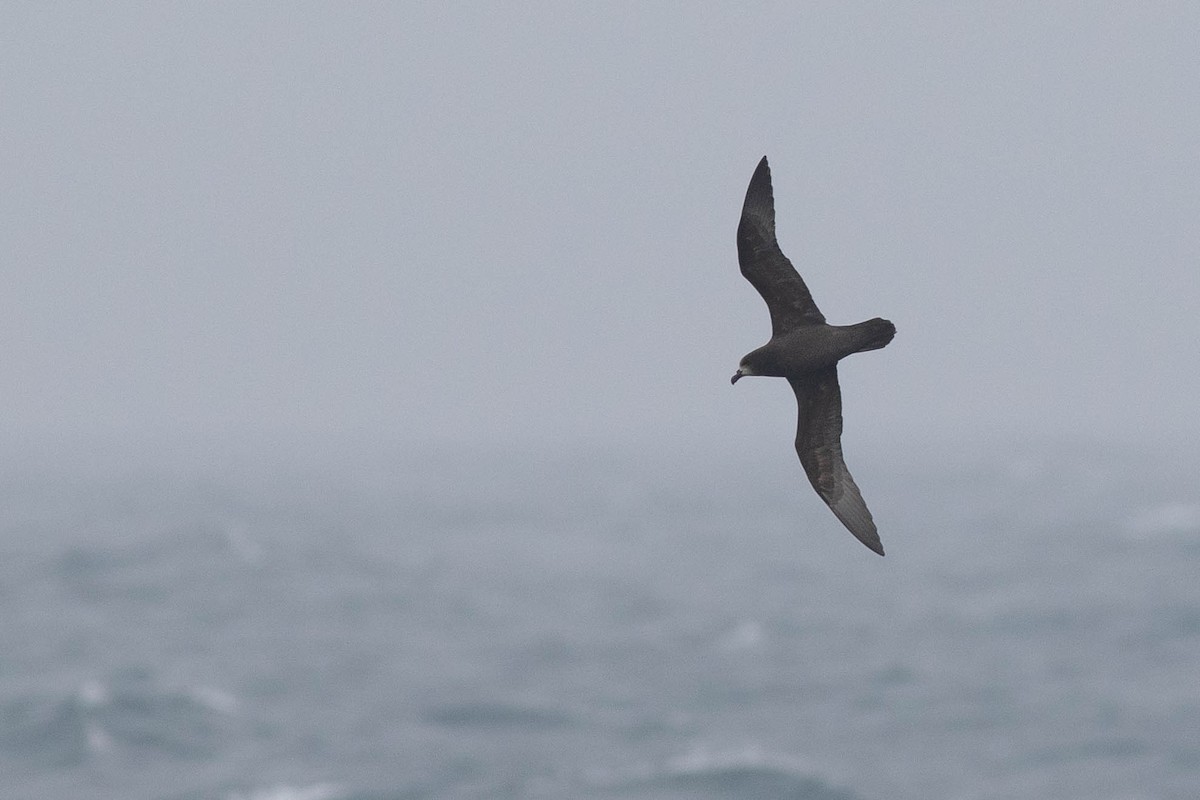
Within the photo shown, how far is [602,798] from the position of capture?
60906mm

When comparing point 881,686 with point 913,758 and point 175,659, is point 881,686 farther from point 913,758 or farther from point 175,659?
point 175,659

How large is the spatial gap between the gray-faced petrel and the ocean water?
148 ft

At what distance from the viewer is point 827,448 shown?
53.8 ft

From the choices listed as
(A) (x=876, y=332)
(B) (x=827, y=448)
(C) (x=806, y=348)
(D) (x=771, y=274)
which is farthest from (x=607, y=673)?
(A) (x=876, y=332)

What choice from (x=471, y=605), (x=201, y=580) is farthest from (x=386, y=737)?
(x=201, y=580)

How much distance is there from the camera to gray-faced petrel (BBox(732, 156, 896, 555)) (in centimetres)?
1457

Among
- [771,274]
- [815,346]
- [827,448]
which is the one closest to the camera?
[815,346]

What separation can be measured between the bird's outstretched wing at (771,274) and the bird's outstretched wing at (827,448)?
0.72 metres

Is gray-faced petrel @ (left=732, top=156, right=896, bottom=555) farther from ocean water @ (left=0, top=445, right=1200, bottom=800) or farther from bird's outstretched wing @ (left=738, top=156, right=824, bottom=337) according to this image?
ocean water @ (left=0, top=445, right=1200, bottom=800)

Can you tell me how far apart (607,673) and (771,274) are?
7369cm

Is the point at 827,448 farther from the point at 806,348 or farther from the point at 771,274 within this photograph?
the point at 771,274

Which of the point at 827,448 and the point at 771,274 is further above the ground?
the point at 771,274

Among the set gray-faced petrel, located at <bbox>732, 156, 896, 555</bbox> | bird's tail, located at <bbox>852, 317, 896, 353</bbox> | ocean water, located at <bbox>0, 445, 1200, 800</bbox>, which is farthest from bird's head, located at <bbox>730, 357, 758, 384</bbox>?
ocean water, located at <bbox>0, 445, 1200, 800</bbox>

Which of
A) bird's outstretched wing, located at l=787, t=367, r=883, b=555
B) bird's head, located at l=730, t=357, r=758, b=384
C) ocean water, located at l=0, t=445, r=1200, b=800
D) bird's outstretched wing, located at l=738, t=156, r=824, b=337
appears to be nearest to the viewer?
bird's head, located at l=730, t=357, r=758, b=384
